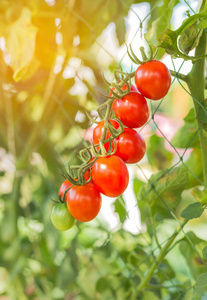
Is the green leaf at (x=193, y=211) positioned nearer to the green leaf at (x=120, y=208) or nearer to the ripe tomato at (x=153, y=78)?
the ripe tomato at (x=153, y=78)

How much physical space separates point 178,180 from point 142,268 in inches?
10.5

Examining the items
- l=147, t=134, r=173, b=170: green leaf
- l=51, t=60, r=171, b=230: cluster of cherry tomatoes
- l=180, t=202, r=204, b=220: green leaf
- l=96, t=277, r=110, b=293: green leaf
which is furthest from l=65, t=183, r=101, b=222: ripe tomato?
l=96, t=277, r=110, b=293: green leaf

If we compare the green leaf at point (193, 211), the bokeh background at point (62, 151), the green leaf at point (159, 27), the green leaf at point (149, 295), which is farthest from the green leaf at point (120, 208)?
the green leaf at point (159, 27)

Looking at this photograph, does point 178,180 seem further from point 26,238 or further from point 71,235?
point 26,238

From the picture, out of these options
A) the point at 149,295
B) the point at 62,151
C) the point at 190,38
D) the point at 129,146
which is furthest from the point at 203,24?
the point at 62,151

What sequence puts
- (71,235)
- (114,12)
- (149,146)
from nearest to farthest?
(149,146)
(114,12)
(71,235)

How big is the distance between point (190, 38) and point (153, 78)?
7 cm

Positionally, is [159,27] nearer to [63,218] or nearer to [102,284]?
[63,218]

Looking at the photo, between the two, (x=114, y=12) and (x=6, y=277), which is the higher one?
(x=114, y=12)

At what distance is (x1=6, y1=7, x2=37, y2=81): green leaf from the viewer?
734 millimetres

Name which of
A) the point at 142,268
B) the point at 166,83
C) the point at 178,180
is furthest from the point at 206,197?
the point at 142,268

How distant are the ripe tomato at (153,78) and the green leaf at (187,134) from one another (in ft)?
0.47

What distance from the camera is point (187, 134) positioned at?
1.73 ft

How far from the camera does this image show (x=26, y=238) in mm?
1030
